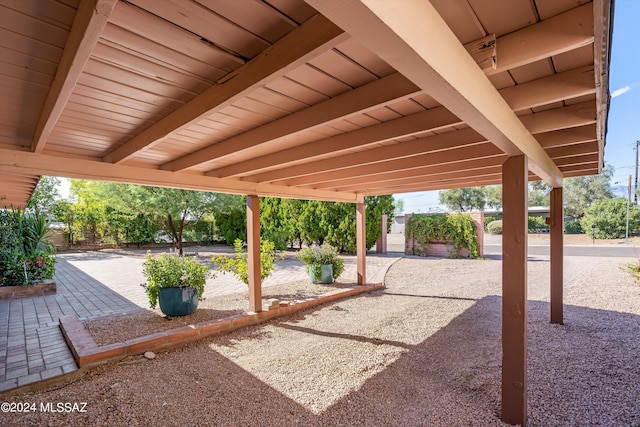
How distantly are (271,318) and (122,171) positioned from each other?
2.82 meters

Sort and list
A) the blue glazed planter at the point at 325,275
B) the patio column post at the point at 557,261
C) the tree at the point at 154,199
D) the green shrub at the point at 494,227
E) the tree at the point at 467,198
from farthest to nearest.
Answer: the tree at the point at 467,198
the green shrub at the point at 494,227
the tree at the point at 154,199
the blue glazed planter at the point at 325,275
the patio column post at the point at 557,261

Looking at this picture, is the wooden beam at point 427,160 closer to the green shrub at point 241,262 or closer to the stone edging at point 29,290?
the green shrub at point 241,262

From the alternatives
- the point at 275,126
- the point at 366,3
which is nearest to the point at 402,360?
the point at 275,126

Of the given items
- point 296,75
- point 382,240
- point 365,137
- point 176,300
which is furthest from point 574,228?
point 296,75

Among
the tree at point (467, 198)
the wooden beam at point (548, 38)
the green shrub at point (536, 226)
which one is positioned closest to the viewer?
the wooden beam at point (548, 38)

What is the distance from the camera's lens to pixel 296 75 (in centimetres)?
166

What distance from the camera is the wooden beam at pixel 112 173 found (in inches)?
110

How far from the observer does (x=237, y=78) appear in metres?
1.53

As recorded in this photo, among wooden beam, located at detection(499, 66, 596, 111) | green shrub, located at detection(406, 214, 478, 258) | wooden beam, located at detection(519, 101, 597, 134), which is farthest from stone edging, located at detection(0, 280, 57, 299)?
green shrub, located at detection(406, 214, 478, 258)

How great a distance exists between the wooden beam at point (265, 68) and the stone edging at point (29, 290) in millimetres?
6335

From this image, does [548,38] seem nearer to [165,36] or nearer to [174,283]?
[165,36]

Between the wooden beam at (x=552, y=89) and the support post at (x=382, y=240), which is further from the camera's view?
the support post at (x=382, y=240)

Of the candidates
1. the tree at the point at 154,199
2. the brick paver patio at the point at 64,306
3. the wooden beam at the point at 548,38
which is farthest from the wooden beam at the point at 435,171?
the tree at the point at 154,199

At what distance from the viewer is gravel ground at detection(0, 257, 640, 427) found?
2332mm
